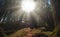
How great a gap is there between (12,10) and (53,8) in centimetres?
69

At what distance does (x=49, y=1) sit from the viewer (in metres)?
3.17

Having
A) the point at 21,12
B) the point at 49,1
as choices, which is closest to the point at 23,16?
the point at 21,12

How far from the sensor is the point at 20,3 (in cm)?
313

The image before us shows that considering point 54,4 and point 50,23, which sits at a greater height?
point 54,4

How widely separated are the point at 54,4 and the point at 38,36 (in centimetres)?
60

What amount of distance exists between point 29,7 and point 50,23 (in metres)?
0.44

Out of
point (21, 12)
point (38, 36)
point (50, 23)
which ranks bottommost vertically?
point (38, 36)

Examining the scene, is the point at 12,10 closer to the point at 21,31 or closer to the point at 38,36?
the point at 21,31

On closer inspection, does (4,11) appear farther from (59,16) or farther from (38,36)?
(59,16)

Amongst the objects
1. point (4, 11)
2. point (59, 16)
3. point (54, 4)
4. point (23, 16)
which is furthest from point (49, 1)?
point (4, 11)

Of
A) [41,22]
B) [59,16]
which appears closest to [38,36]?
[41,22]

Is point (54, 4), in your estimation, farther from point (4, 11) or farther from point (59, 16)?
point (4, 11)

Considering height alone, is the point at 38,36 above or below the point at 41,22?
below

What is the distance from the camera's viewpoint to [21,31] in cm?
307
